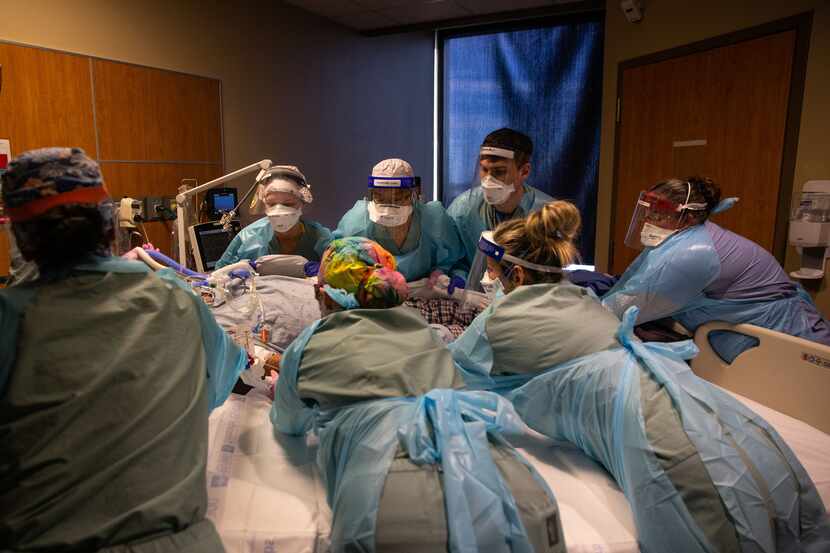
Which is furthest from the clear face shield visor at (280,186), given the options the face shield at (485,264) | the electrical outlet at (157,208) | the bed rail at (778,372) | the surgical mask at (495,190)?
the bed rail at (778,372)

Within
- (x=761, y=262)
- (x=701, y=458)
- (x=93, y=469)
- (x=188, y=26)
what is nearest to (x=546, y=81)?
(x=188, y=26)

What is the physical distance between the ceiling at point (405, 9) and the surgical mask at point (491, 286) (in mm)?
3123

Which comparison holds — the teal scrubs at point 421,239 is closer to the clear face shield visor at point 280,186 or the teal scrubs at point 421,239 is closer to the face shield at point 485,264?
the clear face shield visor at point 280,186

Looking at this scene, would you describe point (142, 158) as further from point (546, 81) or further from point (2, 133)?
point (546, 81)

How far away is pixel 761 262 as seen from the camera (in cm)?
222

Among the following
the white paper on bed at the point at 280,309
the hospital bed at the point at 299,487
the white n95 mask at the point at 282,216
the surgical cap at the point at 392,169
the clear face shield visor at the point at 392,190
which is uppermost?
the surgical cap at the point at 392,169

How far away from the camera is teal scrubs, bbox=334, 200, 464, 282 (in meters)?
2.71

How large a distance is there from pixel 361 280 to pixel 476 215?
1.48m

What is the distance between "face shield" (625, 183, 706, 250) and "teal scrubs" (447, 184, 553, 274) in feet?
1.61

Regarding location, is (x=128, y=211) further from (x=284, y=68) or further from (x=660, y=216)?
(x=284, y=68)

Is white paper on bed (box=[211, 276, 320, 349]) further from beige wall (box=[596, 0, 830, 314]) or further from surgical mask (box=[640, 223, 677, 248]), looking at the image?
beige wall (box=[596, 0, 830, 314])

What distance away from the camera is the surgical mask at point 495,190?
8.94ft

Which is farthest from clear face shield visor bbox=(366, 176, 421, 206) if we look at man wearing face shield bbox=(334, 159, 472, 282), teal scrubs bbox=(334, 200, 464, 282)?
teal scrubs bbox=(334, 200, 464, 282)

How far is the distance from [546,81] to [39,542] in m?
4.89
